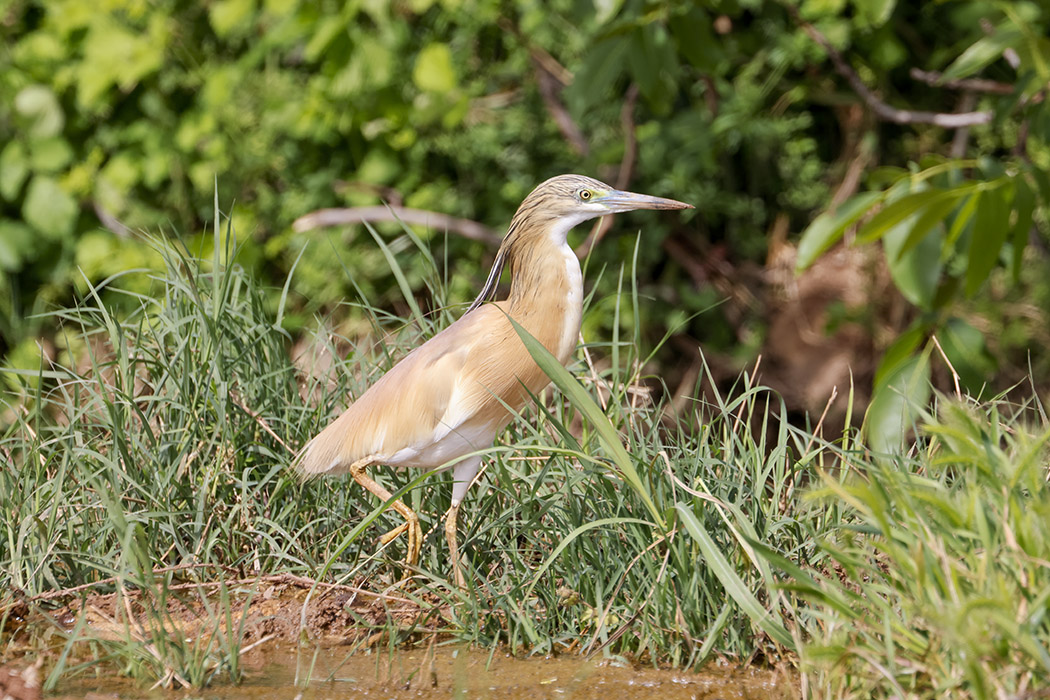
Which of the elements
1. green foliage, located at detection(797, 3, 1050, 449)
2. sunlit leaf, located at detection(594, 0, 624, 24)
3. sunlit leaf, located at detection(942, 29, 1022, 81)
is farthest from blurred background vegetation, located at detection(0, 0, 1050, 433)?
sunlit leaf, located at detection(942, 29, 1022, 81)

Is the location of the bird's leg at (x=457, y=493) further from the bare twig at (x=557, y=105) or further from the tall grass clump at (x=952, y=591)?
the bare twig at (x=557, y=105)

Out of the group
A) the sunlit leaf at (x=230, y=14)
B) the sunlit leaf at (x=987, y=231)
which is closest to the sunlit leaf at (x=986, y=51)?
the sunlit leaf at (x=987, y=231)

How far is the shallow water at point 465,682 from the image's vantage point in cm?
233

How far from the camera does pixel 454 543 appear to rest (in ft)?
8.88

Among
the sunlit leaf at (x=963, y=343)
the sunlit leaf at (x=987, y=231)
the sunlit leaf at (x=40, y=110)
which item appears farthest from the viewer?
the sunlit leaf at (x=40, y=110)

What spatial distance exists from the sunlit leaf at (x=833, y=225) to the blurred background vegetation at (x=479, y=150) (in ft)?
7.26

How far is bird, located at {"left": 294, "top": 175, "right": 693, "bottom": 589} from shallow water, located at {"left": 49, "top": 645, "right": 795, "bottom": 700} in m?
0.24

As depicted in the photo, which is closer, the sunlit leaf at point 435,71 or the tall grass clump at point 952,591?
the tall grass clump at point 952,591

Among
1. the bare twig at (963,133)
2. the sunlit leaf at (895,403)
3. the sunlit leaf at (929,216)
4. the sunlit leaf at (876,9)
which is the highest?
the sunlit leaf at (876,9)

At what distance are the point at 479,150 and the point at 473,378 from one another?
326 centimetres

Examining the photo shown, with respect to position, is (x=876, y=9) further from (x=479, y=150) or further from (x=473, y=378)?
(x=479, y=150)

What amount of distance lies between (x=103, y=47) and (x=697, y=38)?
3386 millimetres

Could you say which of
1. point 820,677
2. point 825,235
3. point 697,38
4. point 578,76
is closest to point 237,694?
point 820,677

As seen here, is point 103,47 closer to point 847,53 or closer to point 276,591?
point 847,53
